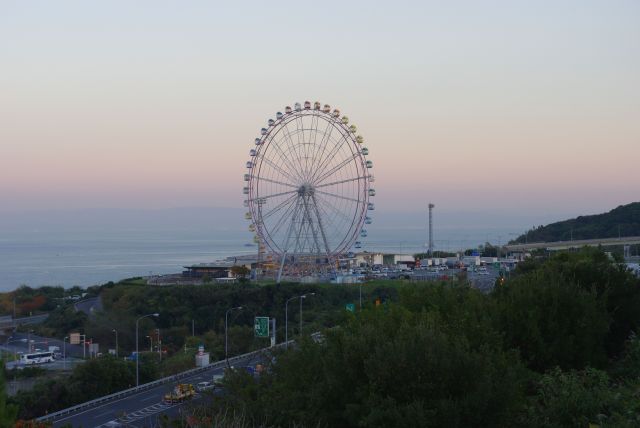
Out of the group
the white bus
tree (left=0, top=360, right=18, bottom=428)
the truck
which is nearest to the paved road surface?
the white bus

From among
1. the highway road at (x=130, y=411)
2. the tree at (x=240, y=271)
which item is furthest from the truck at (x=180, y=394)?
the tree at (x=240, y=271)

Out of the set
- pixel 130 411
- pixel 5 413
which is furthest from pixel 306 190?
pixel 5 413

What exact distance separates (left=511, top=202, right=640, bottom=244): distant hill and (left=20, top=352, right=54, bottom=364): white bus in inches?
2793

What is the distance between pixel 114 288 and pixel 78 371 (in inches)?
1365

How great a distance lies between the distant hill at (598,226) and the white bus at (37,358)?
70949mm

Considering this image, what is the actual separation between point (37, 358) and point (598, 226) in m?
79.8

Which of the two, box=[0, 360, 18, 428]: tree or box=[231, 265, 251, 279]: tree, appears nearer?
box=[0, 360, 18, 428]: tree

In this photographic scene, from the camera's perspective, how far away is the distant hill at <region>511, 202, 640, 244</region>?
98625 mm

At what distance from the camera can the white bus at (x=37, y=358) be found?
4159 centimetres

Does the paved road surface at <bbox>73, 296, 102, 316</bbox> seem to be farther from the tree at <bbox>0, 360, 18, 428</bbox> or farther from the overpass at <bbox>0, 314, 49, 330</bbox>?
the tree at <bbox>0, 360, 18, 428</bbox>

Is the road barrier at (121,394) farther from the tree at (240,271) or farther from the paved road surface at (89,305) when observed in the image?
the tree at (240,271)

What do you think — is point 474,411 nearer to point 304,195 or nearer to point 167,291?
point 304,195

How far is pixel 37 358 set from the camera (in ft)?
140

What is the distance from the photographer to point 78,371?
3098 cm
